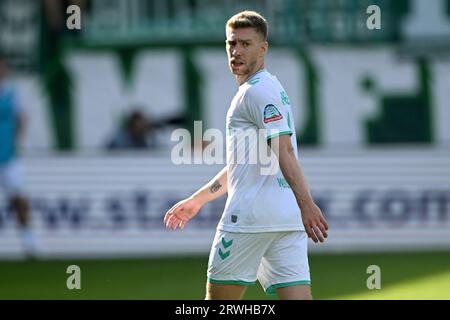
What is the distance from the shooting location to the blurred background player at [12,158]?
16844mm

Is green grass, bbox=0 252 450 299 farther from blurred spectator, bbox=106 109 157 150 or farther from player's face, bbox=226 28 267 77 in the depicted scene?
player's face, bbox=226 28 267 77

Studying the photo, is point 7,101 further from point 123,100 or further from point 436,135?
point 436,135

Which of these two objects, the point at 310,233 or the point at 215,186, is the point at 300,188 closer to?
the point at 310,233

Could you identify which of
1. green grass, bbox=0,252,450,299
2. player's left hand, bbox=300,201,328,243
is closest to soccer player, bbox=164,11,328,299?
player's left hand, bbox=300,201,328,243

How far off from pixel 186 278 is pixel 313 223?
23.6 feet

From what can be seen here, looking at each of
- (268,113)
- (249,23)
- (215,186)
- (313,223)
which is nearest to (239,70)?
(249,23)

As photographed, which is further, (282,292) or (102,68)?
(102,68)

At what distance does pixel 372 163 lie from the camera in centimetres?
1747

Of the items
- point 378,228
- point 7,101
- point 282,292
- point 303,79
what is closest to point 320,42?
point 303,79

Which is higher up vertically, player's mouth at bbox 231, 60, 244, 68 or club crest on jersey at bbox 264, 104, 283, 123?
player's mouth at bbox 231, 60, 244, 68

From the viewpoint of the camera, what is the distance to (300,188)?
7.11 m

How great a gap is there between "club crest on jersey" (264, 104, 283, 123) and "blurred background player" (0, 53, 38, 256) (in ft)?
33.1

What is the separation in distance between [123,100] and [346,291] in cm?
657

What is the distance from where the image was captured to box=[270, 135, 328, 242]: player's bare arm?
7.01 metres
